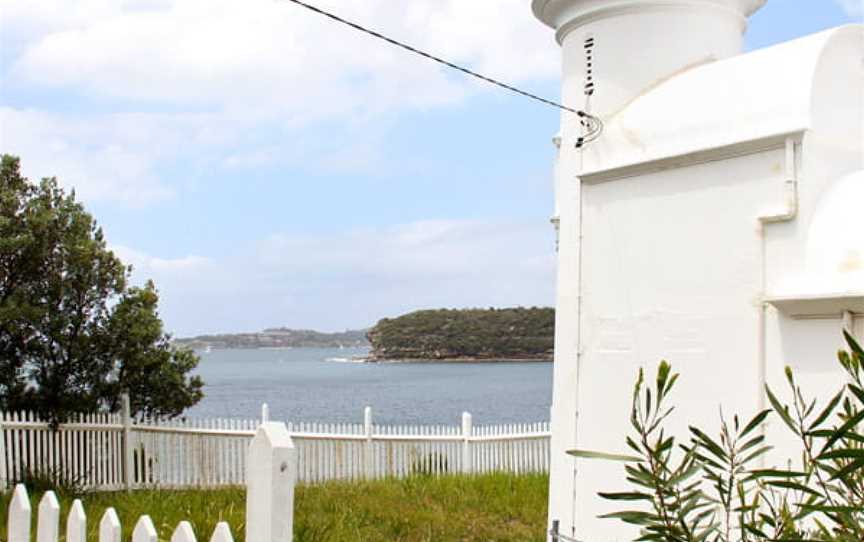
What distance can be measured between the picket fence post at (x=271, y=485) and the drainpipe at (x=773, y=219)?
4473 millimetres

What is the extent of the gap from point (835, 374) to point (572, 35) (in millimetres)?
3824

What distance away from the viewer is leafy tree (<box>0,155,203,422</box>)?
12.7 meters

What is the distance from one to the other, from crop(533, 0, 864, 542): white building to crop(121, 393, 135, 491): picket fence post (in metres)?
8.28

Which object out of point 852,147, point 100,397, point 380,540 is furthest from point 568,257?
point 100,397

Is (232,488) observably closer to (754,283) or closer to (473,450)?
(473,450)

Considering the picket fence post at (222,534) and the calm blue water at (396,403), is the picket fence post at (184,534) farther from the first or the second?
the calm blue water at (396,403)

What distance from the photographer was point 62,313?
1305cm

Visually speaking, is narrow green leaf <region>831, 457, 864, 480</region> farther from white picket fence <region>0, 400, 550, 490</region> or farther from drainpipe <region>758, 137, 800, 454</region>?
white picket fence <region>0, 400, 550, 490</region>

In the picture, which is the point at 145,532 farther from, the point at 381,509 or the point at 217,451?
the point at 217,451

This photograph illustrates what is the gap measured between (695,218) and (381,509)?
5747 millimetres

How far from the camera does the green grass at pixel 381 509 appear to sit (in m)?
9.12

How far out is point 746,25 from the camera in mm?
8133

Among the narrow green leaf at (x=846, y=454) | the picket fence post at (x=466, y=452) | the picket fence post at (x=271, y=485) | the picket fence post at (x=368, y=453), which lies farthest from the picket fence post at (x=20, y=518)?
the picket fence post at (x=466, y=452)

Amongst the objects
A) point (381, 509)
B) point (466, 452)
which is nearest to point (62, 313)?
point (381, 509)
